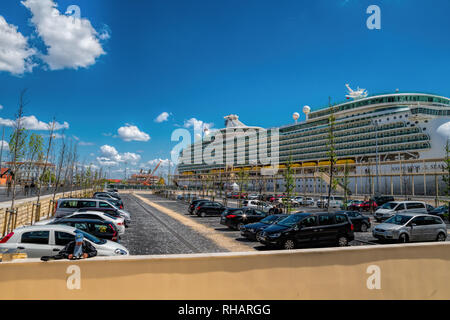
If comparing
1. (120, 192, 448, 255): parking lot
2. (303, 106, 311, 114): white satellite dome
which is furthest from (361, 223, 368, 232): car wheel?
(303, 106, 311, 114): white satellite dome

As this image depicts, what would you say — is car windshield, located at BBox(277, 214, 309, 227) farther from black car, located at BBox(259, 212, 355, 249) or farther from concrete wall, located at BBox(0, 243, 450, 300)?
concrete wall, located at BBox(0, 243, 450, 300)

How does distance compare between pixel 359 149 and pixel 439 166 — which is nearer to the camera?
pixel 439 166

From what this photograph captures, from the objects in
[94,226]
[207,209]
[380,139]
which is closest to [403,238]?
[94,226]

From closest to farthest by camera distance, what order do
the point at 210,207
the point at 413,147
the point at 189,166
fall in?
the point at 210,207
the point at 413,147
the point at 189,166

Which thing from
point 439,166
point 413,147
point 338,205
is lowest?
point 338,205

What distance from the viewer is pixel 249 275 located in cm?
528

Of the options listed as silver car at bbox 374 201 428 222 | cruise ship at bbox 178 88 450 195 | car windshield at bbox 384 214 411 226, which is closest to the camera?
car windshield at bbox 384 214 411 226

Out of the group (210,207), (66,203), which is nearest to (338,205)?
(210,207)

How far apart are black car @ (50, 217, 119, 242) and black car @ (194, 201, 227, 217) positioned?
1297 centimetres

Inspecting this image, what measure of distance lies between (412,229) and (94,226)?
1323 cm

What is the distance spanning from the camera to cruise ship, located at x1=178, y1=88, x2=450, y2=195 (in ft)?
171

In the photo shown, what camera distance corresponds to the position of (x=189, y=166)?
135750 millimetres
